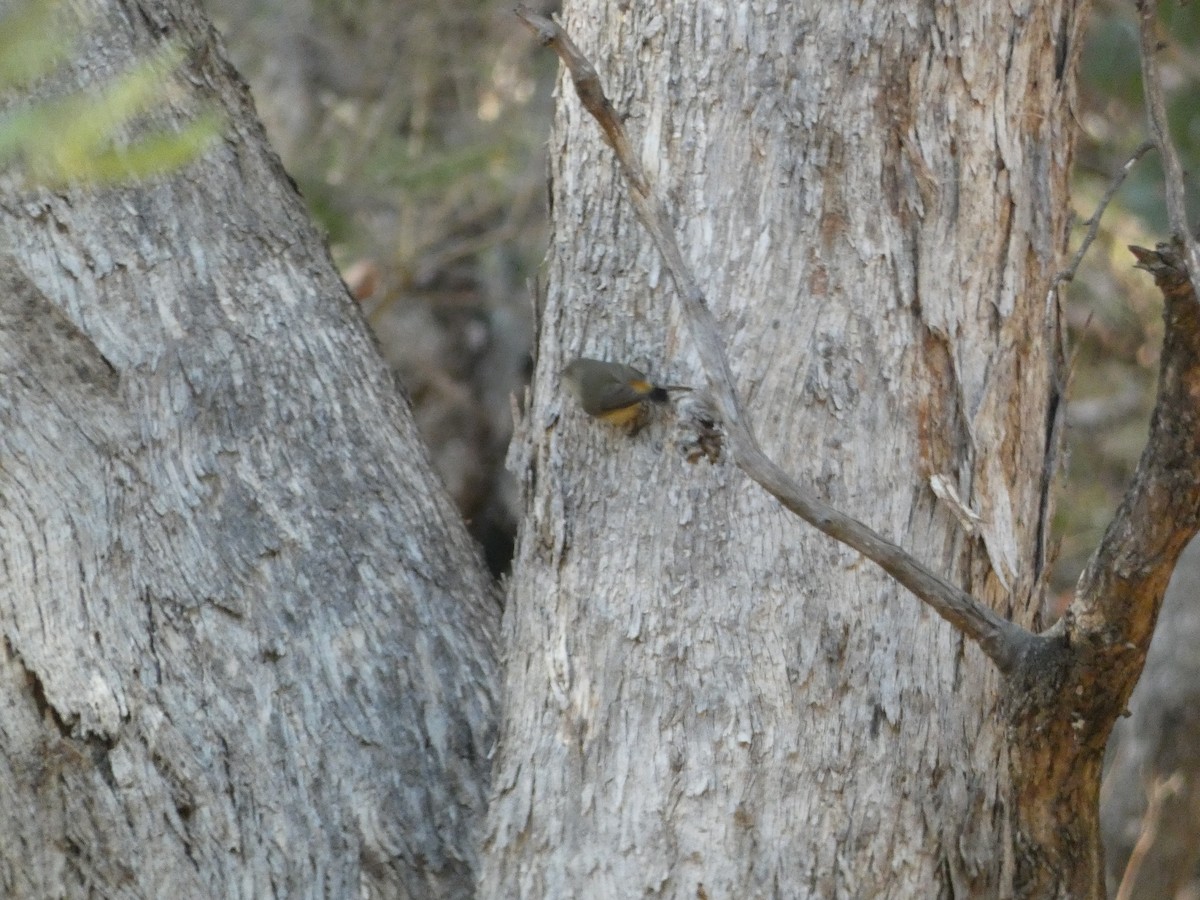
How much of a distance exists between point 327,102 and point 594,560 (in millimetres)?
6241

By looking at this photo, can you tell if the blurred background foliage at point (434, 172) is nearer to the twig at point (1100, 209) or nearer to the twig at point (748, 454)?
the twig at point (1100, 209)

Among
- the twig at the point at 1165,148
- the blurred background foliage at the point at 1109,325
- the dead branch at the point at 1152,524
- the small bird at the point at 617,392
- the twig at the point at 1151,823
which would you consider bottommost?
the twig at the point at 1151,823

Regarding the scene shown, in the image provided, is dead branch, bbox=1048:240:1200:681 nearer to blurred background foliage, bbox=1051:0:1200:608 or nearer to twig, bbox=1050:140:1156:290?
twig, bbox=1050:140:1156:290

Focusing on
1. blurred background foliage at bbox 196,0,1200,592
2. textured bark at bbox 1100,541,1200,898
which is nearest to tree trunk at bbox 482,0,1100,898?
textured bark at bbox 1100,541,1200,898

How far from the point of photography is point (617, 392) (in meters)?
1.74

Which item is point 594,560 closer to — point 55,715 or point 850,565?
point 850,565

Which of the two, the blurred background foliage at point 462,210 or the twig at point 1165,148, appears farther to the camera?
the blurred background foliage at point 462,210

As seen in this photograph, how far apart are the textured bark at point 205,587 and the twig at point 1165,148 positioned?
3.46 ft

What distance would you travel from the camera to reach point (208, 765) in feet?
5.96

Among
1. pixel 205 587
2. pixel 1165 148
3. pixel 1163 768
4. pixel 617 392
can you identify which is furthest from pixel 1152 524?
pixel 1163 768

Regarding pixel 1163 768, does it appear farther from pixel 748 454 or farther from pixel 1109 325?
pixel 1109 325

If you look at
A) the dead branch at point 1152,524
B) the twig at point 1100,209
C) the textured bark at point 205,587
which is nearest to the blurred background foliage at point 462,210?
the textured bark at point 205,587

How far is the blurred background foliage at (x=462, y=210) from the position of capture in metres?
6.42

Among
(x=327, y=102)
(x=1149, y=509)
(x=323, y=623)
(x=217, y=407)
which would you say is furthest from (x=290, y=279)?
(x=327, y=102)
